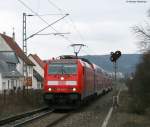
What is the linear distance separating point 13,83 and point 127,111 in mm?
62951

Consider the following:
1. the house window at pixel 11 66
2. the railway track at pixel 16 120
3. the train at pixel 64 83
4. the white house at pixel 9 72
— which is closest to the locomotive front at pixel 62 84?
the train at pixel 64 83

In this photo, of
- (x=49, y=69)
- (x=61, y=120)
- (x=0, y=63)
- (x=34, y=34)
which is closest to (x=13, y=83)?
(x=0, y=63)

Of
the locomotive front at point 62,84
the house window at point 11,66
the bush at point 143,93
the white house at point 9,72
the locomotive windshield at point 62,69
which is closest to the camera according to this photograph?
the bush at point 143,93

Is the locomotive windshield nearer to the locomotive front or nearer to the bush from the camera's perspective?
the locomotive front

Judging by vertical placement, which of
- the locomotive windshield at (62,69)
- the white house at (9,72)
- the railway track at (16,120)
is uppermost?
the white house at (9,72)

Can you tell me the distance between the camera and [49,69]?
102ft

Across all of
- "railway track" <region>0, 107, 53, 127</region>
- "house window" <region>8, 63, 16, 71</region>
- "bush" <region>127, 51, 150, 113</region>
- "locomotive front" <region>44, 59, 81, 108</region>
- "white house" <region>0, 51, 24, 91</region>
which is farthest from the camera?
"house window" <region>8, 63, 16, 71</region>

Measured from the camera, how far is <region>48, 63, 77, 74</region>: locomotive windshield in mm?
30763

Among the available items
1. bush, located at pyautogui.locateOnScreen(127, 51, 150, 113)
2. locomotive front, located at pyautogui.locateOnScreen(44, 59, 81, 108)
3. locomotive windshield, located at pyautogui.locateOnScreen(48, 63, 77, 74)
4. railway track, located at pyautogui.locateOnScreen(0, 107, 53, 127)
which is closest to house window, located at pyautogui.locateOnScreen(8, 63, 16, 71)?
bush, located at pyautogui.locateOnScreen(127, 51, 150, 113)

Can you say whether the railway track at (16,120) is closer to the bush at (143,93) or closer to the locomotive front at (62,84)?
the locomotive front at (62,84)

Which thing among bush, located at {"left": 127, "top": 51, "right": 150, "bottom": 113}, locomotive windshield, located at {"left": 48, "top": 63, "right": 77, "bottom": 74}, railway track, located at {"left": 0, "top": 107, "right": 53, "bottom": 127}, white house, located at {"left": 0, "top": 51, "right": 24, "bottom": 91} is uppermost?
white house, located at {"left": 0, "top": 51, "right": 24, "bottom": 91}

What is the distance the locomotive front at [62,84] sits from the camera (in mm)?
30031

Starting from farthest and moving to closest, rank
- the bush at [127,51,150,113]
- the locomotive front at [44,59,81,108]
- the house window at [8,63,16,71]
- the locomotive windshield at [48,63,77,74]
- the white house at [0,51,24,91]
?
the house window at [8,63,16,71]
the white house at [0,51,24,91]
the locomotive windshield at [48,63,77,74]
the locomotive front at [44,59,81,108]
the bush at [127,51,150,113]

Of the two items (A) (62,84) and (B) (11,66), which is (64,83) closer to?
(A) (62,84)
